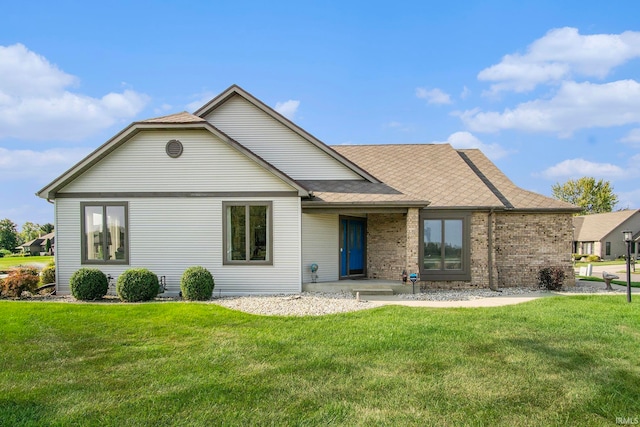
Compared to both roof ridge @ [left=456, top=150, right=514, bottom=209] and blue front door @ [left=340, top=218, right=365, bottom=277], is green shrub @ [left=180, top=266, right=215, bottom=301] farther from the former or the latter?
roof ridge @ [left=456, top=150, right=514, bottom=209]

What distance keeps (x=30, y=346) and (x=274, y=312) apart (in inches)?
187

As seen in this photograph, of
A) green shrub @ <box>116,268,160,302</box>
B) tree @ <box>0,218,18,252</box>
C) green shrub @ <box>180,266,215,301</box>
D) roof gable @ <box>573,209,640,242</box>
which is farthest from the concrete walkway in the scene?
tree @ <box>0,218,18,252</box>

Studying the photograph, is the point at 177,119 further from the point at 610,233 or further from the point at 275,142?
the point at 610,233

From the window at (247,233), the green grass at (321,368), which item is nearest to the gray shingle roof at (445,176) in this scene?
the window at (247,233)

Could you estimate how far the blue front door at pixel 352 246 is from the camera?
47.6 ft

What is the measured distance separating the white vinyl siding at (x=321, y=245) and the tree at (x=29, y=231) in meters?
84.8

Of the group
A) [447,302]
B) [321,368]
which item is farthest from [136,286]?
[447,302]

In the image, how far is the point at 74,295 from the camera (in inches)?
460

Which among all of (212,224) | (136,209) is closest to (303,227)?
(212,224)

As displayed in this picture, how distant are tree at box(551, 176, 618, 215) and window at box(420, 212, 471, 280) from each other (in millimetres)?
53202

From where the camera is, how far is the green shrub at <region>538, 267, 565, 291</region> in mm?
14336

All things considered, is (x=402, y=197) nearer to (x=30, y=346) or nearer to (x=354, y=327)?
(x=354, y=327)

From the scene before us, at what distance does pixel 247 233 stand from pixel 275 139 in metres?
4.03

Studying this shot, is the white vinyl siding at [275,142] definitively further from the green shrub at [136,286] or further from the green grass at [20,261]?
the green grass at [20,261]
